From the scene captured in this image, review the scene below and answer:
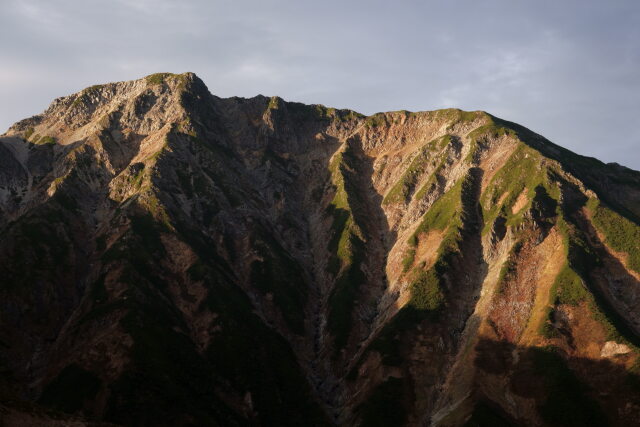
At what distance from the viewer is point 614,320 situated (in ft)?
450

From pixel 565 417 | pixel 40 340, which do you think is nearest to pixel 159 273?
pixel 40 340

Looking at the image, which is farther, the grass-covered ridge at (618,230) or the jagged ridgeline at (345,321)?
the grass-covered ridge at (618,230)

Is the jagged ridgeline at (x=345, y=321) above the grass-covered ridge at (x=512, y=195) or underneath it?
underneath

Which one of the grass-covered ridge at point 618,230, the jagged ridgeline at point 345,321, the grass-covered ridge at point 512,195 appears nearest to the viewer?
the jagged ridgeline at point 345,321

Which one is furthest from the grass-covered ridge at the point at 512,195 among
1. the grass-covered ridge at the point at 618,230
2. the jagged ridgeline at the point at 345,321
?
the grass-covered ridge at the point at 618,230

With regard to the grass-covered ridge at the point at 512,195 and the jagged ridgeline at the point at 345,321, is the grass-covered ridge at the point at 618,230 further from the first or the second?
the grass-covered ridge at the point at 512,195

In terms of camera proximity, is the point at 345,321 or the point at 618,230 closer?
the point at 618,230

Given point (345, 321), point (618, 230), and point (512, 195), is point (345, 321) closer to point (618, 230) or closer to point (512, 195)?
point (512, 195)

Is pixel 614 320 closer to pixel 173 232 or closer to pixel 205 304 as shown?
pixel 205 304

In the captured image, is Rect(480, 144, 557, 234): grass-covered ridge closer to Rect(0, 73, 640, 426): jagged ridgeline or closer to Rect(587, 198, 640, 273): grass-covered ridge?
Rect(0, 73, 640, 426): jagged ridgeline

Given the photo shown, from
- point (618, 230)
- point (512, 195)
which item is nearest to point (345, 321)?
point (512, 195)

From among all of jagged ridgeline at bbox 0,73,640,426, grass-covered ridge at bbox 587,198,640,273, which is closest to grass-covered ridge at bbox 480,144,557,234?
jagged ridgeline at bbox 0,73,640,426

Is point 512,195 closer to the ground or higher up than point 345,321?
higher up

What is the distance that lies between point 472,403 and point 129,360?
280ft
